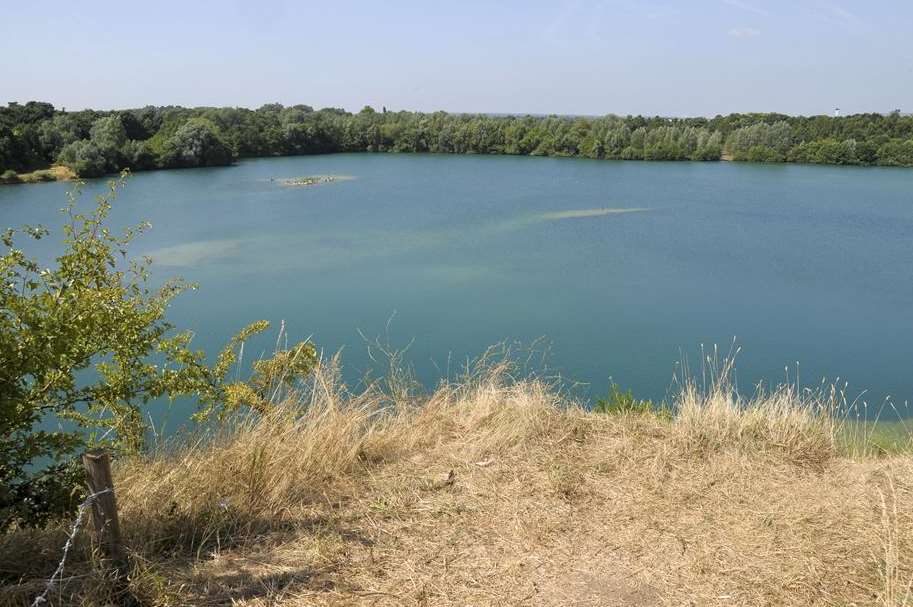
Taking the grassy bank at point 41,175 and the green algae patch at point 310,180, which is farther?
the green algae patch at point 310,180

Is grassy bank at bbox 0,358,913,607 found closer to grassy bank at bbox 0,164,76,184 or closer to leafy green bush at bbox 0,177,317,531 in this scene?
leafy green bush at bbox 0,177,317,531

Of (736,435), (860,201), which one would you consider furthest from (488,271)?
(860,201)

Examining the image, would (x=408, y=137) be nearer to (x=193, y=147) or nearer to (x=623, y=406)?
(x=193, y=147)

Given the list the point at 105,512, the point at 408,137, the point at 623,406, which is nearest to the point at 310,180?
the point at 408,137

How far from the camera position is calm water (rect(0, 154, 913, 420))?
40.9 feet

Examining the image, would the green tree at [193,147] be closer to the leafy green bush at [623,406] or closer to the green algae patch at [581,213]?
the green algae patch at [581,213]

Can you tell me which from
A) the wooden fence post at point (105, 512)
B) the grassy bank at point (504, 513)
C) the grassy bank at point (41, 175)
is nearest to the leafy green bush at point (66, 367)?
the grassy bank at point (504, 513)

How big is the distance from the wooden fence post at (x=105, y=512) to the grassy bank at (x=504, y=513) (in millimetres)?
68

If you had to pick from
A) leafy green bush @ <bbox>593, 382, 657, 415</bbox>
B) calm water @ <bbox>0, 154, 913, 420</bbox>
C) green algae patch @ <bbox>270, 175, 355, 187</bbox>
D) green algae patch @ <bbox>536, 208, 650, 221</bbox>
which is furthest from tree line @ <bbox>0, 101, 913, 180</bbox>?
leafy green bush @ <bbox>593, 382, 657, 415</bbox>

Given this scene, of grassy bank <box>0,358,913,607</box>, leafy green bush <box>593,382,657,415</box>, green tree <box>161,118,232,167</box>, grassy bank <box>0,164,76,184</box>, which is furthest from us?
green tree <box>161,118,232,167</box>

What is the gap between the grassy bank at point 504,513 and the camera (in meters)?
2.46

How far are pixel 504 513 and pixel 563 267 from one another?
52.1 feet

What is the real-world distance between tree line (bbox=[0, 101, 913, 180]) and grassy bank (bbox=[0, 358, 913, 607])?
3540cm

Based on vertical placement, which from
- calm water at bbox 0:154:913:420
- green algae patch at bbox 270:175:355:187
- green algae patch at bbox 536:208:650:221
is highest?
green algae patch at bbox 270:175:355:187
